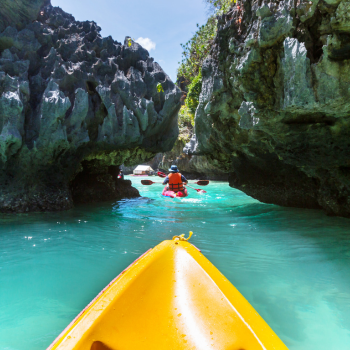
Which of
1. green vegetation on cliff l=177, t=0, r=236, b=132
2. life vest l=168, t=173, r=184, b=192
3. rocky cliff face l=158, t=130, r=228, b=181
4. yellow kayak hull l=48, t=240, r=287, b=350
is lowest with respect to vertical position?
yellow kayak hull l=48, t=240, r=287, b=350

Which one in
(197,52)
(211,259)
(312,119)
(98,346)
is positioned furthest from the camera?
(197,52)

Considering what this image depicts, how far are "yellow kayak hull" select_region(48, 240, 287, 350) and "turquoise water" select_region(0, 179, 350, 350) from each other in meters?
0.49

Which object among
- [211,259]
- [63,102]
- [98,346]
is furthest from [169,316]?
[63,102]

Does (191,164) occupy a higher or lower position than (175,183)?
higher

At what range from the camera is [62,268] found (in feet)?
9.41

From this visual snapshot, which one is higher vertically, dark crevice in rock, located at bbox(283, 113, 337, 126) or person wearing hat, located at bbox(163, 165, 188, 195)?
dark crevice in rock, located at bbox(283, 113, 337, 126)

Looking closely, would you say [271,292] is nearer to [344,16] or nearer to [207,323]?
[207,323]

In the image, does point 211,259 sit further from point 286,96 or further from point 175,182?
point 175,182

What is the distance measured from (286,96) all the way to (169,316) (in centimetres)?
358

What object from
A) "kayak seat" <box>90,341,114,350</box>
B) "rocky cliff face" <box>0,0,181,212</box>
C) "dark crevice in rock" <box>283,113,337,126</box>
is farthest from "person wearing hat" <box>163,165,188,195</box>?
"kayak seat" <box>90,341,114,350</box>

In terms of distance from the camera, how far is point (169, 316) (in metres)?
1.77

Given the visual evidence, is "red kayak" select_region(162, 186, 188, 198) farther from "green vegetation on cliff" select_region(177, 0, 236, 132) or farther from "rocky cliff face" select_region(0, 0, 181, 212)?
"green vegetation on cliff" select_region(177, 0, 236, 132)

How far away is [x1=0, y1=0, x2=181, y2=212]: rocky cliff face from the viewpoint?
622cm

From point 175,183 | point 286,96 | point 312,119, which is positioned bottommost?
point 175,183
